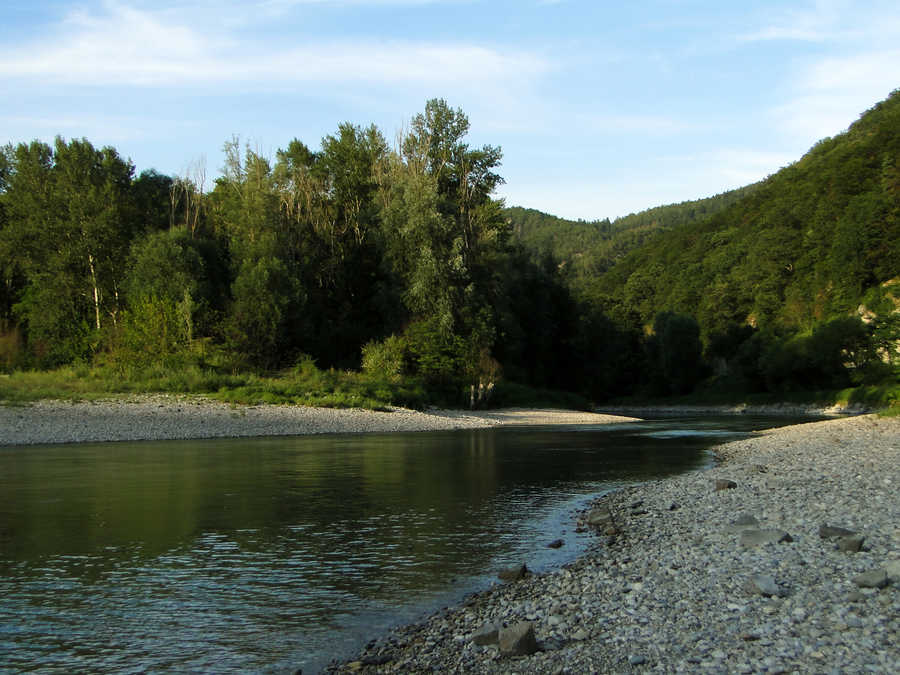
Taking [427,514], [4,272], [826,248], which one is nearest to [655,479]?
[427,514]

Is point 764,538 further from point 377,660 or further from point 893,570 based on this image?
point 377,660

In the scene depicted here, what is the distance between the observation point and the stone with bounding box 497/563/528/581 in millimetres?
9547

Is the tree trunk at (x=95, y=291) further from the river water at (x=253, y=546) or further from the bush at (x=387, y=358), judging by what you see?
the river water at (x=253, y=546)

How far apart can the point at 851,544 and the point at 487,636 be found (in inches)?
213

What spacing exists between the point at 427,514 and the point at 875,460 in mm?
12777

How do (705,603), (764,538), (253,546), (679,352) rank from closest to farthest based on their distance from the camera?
(705,603), (764,538), (253,546), (679,352)

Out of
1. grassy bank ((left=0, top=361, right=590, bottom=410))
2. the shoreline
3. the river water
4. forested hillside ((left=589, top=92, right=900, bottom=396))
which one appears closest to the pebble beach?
the river water

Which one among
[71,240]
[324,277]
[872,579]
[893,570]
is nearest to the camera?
[872,579]

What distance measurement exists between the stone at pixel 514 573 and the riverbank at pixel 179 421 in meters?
26.5

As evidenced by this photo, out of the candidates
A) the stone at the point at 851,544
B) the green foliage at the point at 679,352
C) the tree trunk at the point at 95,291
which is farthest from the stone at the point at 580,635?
the green foliage at the point at 679,352

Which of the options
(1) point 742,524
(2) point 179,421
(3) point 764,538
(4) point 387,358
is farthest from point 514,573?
(4) point 387,358

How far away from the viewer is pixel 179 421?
3534cm

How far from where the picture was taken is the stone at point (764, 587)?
7.73 metres

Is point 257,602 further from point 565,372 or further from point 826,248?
point 826,248
